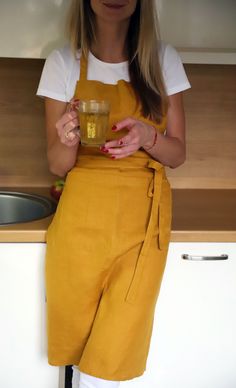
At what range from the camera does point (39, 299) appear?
4.64 ft

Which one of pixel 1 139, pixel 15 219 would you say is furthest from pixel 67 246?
pixel 1 139

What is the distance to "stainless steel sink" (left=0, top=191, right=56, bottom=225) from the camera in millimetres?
1698

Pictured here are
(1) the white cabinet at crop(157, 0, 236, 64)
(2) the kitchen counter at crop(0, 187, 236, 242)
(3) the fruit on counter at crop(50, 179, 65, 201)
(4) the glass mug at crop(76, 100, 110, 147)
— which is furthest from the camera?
(3) the fruit on counter at crop(50, 179, 65, 201)

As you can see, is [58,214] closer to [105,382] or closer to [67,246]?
[67,246]

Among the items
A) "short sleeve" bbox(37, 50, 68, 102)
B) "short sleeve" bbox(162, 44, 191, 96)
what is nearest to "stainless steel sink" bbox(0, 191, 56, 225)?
"short sleeve" bbox(37, 50, 68, 102)

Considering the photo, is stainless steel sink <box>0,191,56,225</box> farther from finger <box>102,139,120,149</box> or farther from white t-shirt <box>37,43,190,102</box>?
finger <box>102,139,120,149</box>

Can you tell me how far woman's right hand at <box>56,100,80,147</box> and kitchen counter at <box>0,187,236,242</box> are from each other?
0.29m

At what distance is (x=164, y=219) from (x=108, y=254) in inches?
6.9

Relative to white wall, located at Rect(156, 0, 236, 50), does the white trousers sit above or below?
below

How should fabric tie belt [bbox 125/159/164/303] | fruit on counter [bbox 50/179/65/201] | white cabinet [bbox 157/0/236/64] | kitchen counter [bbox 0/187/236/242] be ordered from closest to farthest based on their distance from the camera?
fabric tie belt [bbox 125/159/164/303], kitchen counter [bbox 0/187/236/242], white cabinet [bbox 157/0/236/64], fruit on counter [bbox 50/179/65/201]

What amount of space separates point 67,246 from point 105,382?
354 mm

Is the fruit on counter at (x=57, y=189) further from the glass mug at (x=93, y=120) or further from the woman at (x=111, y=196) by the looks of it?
the glass mug at (x=93, y=120)

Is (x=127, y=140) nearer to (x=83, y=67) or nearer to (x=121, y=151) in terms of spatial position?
(x=121, y=151)

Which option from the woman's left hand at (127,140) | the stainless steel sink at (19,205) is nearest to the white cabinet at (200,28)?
the woman's left hand at (127,140)
